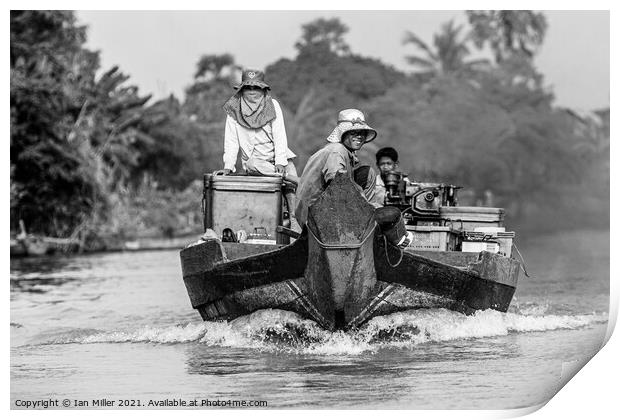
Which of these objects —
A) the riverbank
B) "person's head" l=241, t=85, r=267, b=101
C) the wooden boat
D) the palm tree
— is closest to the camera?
the wooden boat

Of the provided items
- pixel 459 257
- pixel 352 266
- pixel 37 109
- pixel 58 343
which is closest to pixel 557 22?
pixel 459 257

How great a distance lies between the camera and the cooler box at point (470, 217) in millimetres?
10781

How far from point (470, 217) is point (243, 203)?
90.4 inches

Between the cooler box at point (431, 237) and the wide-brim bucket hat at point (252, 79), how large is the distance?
1760 mm

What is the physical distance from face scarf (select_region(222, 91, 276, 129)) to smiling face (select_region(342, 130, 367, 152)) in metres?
1.49

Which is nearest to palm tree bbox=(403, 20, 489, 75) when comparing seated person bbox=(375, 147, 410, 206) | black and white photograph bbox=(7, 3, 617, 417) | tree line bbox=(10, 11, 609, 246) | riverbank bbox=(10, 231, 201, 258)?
tree line bbox=(10, 11, 609, 246)

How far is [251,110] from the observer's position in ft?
33.1

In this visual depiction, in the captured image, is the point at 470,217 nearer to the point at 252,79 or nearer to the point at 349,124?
the point at 252,79

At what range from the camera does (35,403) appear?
25.5 feet

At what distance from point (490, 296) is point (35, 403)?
4.10 metres

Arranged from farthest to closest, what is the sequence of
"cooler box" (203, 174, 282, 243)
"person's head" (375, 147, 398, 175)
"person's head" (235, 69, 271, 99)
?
"person's head" (375, 147, 398, 175) < "person's head" (235, 69, 271, 99) < "cooler box" (203, 174, 282, 243)

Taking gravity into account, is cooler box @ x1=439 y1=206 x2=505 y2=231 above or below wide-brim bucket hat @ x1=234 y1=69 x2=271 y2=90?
below

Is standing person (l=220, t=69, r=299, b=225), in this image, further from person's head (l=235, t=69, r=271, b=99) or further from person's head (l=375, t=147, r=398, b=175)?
person's head (l=375, t=147, r=398, b=175)

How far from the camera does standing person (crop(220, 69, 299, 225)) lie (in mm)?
10086
